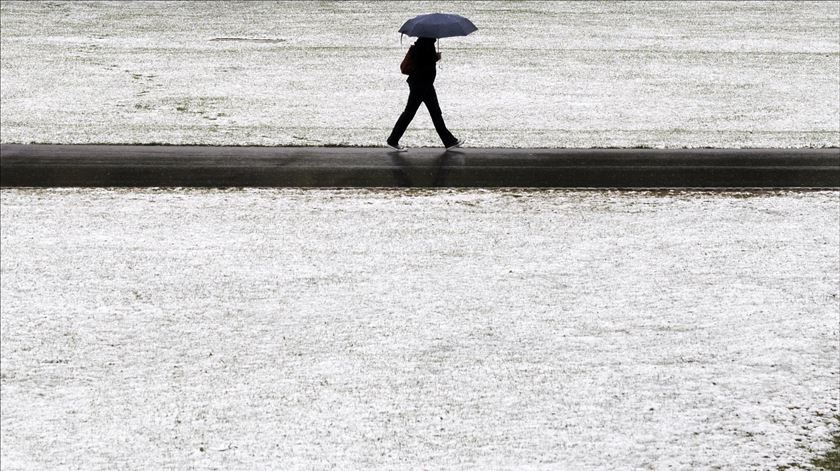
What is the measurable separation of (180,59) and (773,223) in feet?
52.2

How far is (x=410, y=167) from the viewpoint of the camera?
13.4 metres

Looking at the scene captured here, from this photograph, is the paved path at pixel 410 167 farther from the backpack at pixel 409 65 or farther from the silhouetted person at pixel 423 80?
the backpack at pixel 409 65

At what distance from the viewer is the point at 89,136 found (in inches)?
596

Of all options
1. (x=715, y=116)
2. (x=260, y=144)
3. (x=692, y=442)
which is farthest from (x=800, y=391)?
(x=715, y=116)

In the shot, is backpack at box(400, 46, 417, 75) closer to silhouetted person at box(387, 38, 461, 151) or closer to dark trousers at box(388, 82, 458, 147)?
silhouetted person at box(387, 38, 461, 151)

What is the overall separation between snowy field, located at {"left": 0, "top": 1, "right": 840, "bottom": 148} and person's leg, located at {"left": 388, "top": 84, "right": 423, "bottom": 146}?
1.91 feet

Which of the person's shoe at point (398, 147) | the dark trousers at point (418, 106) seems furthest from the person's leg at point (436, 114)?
the person's shoe at point (398, 147)

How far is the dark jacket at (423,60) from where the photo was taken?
13875mm

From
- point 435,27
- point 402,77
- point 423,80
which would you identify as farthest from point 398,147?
point 402,77

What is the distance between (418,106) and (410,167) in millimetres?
1147

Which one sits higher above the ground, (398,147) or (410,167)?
(410,167)

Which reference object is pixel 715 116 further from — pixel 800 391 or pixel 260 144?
pixel 800 391

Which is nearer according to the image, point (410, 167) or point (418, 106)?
point (410, 167)

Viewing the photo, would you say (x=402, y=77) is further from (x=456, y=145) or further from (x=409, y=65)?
(x=409, y=65)
